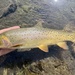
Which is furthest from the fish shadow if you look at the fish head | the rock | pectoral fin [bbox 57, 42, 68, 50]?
the fish head

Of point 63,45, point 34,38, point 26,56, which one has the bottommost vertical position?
point 26,56

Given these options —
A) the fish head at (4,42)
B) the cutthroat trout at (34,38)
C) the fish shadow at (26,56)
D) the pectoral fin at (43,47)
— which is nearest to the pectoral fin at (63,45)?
the cutthroat trout at (34,38)

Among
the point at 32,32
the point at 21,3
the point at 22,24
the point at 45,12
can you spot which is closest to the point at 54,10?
the point at 45,12

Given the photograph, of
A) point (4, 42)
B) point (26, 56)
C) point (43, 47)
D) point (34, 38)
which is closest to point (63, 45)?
point (43, 47)

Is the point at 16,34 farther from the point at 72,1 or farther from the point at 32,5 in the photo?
the point at 72,1

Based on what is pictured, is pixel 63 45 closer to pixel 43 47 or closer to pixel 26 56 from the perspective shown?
pixel 43 47
